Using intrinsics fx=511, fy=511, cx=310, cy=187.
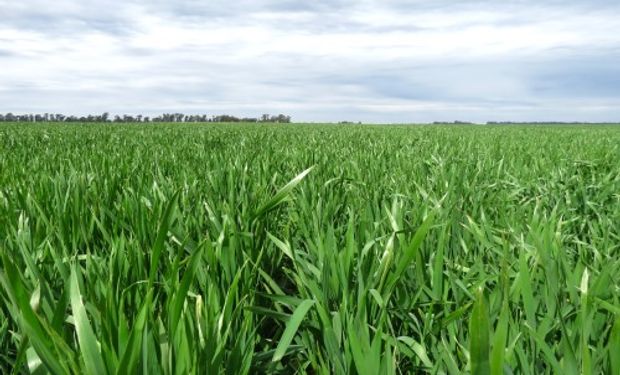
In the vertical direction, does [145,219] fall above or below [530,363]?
above

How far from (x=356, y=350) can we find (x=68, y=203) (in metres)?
1.77

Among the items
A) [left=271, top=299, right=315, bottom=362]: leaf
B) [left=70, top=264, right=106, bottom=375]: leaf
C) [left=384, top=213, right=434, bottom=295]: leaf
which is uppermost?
[left=384, top=213, right=434, bottom=295]: leaf

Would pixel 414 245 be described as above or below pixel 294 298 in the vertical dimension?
above

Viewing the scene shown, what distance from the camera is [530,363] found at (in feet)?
3.60

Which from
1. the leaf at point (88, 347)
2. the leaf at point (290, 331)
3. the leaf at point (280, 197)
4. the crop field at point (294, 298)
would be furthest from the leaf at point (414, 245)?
the leaf at point (88, 347)

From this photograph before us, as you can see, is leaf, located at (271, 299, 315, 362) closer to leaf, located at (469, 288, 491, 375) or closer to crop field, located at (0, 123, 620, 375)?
crop field, located at (0, 123, 620, 375)

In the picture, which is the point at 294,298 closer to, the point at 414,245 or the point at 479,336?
the point at 414,245

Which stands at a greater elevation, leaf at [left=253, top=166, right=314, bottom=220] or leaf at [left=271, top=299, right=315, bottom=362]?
leaf at [left=253, top=166, right=314, bottom=220]

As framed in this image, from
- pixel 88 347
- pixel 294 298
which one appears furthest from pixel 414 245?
pixel 88 347

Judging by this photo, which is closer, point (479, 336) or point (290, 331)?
point (479, 336)

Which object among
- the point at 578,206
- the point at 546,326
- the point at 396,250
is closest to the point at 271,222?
the point at 396,250

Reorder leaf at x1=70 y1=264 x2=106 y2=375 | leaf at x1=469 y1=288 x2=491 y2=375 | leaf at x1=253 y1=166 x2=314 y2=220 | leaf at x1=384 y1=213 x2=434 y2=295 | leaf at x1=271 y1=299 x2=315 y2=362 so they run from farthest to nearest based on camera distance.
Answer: leaf at x1=253 y1=166 x2=314 y2=220
leaf at x1=384 y1=213 x2=434 y2=295
leaf at x1=271 y1=299 x2=315 y2=362
leaf at x1=70 y1=264 x2=106 y2=375
leaf at x1=469 y1=288 x2=491 y2=375

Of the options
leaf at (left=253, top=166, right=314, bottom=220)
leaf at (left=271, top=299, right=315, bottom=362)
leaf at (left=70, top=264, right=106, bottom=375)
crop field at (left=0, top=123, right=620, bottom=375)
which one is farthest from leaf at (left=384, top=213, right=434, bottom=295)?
leaf at (left=70, top=264, right=106, bottom=375)

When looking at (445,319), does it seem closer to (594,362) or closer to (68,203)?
(594,362)
